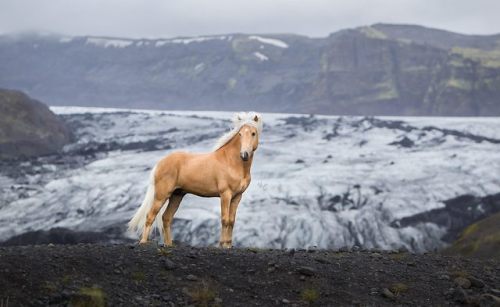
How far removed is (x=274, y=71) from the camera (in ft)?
300

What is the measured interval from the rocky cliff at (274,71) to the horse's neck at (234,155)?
5664 centimetres

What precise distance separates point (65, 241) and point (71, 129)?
22.5 meters

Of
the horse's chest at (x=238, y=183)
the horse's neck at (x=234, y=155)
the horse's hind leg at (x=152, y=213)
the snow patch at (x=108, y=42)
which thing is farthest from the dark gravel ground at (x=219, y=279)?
the snow patch at (x=108, y=42)

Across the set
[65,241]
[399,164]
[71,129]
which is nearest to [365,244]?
[399,164]

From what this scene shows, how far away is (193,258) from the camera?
25.2ft

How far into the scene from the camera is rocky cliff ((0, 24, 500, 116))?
6700 centimetres

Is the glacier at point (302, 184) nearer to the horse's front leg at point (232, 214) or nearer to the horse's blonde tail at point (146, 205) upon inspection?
the horse's blonde tail at point (146, 205)

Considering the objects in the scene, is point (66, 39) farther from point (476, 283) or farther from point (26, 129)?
point (476, 283)

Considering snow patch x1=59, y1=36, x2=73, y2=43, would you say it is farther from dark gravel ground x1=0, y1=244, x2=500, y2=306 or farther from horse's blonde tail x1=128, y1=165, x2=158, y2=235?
dark gravel ground x1=0, y1=244, x2=500, y2=306

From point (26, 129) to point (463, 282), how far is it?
3896 centimetres

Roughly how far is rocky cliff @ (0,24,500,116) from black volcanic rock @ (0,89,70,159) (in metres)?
36.0

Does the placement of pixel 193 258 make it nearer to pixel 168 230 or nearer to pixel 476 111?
pixel 168 230

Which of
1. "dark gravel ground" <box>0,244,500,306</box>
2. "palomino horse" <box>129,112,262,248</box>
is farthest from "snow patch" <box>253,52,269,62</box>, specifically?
"dark gravel ground" <box>0,244,500,306</box>

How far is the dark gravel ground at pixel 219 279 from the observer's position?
6.39m
